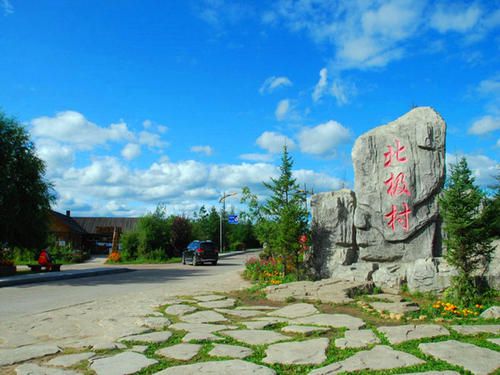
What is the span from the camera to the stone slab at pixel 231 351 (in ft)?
17.2

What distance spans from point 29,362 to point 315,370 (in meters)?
3.33

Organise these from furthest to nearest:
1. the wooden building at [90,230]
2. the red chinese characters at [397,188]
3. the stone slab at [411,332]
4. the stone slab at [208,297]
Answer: the wooden building at [90,230], the red chinese characters at [397,188], the stone slab at [208,297], the stone slab at [411,332]

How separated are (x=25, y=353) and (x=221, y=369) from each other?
2.69m

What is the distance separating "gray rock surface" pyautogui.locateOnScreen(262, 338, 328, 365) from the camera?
4949 mm

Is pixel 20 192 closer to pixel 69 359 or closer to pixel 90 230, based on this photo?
pixel 69 359

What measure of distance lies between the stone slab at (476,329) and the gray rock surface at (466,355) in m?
0.76

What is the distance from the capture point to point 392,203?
1160cm

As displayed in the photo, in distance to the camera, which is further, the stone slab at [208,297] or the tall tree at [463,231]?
the stone slab at [208,297]

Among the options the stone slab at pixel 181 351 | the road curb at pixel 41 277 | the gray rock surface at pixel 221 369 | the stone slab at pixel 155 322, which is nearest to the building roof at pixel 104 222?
the road curb at pixel 41 277

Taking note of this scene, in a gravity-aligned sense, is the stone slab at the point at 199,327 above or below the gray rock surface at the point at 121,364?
above

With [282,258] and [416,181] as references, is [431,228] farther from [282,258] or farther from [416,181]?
→ [282,258]

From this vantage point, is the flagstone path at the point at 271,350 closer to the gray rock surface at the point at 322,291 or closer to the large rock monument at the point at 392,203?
the gray rock surface at the point at 322,291

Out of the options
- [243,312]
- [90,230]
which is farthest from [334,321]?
[90,230]

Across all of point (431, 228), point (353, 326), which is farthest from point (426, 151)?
point (353, 326)
